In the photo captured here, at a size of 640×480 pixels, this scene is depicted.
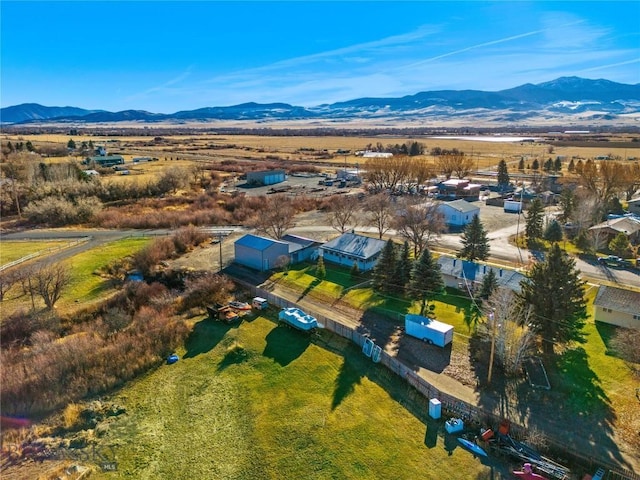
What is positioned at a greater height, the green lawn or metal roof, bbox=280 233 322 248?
metal roof, bbox=280 233 322 248

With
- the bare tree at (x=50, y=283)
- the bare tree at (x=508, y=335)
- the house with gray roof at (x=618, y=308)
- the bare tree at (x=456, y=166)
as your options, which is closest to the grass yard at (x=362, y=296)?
the bare tree at (x=508, y=335)

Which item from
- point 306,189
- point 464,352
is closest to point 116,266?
point 464,352

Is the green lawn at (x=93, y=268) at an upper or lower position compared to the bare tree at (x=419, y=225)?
lower

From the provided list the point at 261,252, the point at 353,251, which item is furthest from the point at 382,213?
the point at 261,252

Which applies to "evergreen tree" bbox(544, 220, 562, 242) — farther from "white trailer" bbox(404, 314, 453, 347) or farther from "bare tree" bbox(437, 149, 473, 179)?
"bare tree" bbox(437, 149, 473, 179)

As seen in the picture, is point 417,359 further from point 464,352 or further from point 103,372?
point 103,372

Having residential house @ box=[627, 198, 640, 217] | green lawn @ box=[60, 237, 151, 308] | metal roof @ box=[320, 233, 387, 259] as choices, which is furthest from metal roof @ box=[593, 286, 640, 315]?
green lawn @ box=[60, 237, 151, 308]

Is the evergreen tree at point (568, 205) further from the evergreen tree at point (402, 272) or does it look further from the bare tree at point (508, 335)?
the bare tree at point (508, 335)
